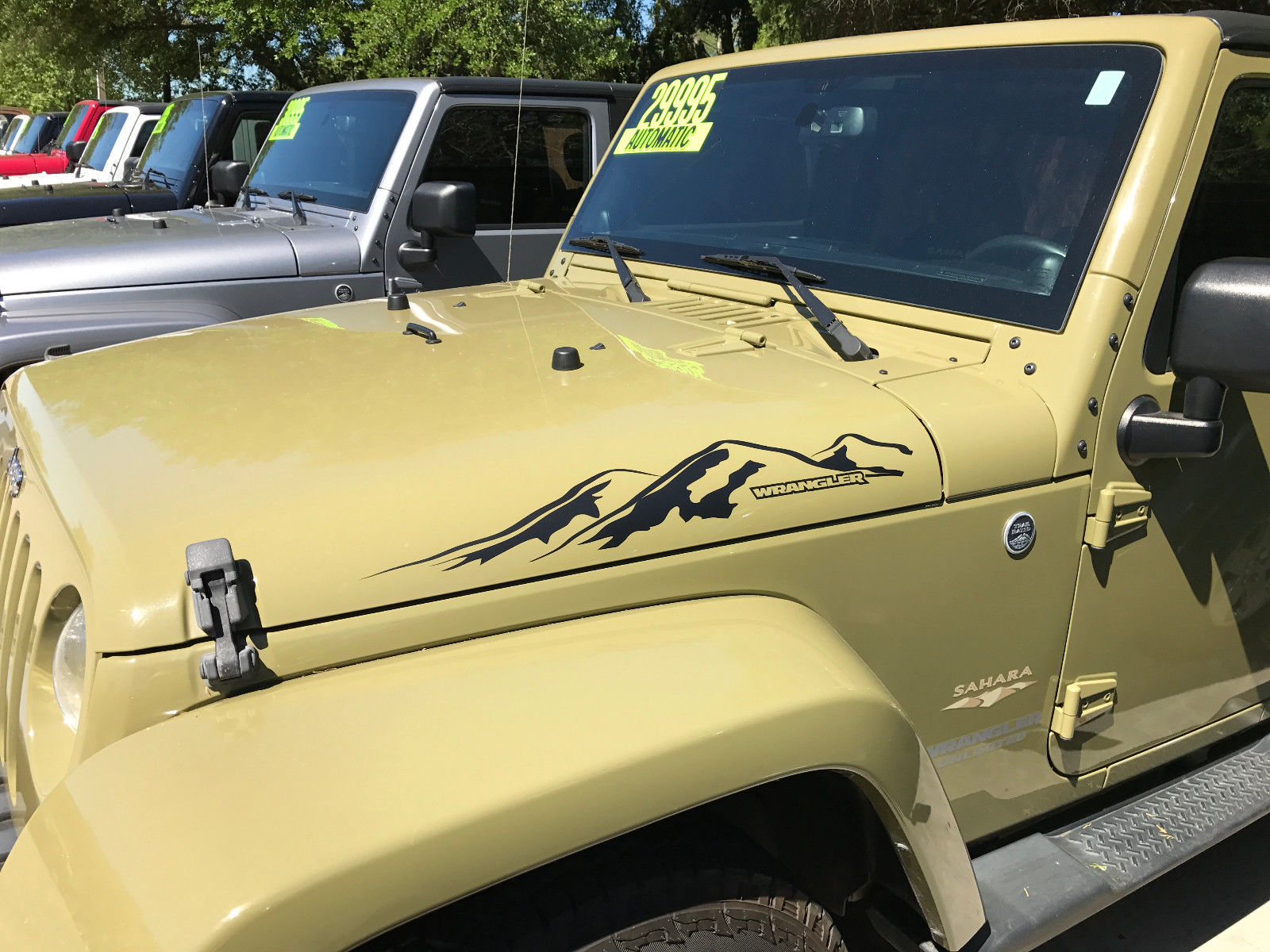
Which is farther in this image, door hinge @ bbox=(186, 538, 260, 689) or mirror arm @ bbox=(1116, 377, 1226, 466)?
mirror arm @ bbox=(1116, 377, 1226, 466)

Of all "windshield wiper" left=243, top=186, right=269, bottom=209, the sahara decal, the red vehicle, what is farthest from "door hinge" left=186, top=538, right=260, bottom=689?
the red vehicle

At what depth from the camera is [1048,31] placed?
7.39ft

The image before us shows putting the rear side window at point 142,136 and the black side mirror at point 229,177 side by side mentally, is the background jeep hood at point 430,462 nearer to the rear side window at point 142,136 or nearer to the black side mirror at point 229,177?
the black side mirror at point 229,177

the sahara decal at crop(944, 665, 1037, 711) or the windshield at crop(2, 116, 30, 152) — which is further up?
the sahara decal at crop(944, 665, 1037, 711)

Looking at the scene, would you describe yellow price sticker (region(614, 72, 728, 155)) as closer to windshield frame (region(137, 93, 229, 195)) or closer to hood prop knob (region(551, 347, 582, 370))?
hood prop knob (region(551, 347, 582, 370))

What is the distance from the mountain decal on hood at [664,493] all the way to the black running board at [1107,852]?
2.71ft

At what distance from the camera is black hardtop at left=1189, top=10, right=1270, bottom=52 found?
6.79 ft

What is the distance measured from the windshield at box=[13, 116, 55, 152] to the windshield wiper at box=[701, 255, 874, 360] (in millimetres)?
19584

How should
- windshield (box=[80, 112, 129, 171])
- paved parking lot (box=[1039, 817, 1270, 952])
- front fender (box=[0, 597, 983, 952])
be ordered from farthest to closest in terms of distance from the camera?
windshield (box=[80, 112, 129, 171]) < paved parking lot (box=[1039, 817, 1270, 952]) < front fender (box=[0, 597, 983, 952])

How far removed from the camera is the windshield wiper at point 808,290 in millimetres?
2154

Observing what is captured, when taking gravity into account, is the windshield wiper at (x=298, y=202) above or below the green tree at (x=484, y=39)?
below

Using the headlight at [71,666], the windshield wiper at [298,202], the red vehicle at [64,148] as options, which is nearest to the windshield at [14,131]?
the red vehicle at [64,148]

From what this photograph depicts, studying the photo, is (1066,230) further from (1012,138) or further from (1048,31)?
(1048,31)

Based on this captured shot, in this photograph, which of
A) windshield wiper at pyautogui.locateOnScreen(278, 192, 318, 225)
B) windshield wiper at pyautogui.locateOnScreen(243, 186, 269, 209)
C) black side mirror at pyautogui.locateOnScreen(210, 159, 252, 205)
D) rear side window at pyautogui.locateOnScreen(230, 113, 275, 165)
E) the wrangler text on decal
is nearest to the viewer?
the wrangler text on decal
